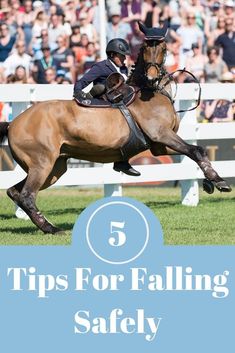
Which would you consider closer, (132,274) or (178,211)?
(132,274)

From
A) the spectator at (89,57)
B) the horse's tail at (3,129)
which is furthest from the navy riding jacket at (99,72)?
the spectator at (89,57)

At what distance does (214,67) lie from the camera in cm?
1972

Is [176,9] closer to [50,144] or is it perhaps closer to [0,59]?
[0,59]

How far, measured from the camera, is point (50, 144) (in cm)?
1077

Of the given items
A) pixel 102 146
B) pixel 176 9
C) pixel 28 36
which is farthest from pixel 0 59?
pixel 102 146

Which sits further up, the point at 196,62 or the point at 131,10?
the point at 131,10

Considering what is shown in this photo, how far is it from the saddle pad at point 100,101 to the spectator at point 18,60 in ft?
26.7

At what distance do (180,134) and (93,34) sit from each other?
6.81 meters

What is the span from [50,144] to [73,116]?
0.39 m

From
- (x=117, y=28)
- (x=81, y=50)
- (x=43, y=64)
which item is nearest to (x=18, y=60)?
(x=43, y=64)

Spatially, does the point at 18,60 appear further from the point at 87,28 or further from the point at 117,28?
the point at 117,28

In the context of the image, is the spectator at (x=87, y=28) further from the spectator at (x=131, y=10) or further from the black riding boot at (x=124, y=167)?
the black riding boot at (x=124, y=167)

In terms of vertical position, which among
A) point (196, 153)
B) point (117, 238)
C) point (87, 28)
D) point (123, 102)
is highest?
point (117, 238)

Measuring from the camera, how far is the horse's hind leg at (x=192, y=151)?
10.9 meters
